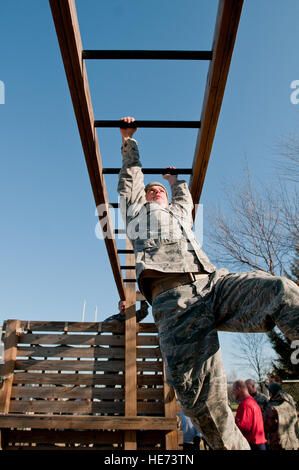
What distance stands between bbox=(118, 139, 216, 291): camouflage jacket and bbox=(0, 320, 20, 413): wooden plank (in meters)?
2.85

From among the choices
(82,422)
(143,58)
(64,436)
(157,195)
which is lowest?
(64,436)

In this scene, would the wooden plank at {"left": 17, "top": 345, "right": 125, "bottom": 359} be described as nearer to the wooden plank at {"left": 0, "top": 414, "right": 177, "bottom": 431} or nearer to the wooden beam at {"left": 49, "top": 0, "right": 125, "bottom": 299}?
the wooden plank at {"left": 0, "top": 414, "right": 177, "bottom": 431}

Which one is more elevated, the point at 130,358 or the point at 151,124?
the point at 151,124

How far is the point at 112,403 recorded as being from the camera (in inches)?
161

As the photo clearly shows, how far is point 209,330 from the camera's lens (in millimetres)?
1675

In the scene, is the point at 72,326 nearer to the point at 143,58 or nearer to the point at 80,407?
the point at 80,407

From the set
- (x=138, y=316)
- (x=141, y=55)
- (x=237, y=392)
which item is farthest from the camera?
(x=138, y=316)

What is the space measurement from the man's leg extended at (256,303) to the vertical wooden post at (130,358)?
275 centimetres

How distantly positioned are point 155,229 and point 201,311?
607 millimetres

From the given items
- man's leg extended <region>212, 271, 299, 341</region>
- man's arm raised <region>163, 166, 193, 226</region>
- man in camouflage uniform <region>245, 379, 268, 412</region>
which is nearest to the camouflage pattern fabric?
man in camouflage uniform <region>245, 379, 268, 412</region>

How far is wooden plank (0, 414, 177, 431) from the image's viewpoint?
3.66m

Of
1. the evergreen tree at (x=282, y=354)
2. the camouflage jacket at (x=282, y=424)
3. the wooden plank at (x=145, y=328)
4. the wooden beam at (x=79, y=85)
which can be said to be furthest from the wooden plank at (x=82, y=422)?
the evergreen tree at (x=282, y=354)

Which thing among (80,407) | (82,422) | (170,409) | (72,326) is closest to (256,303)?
(82,422)
